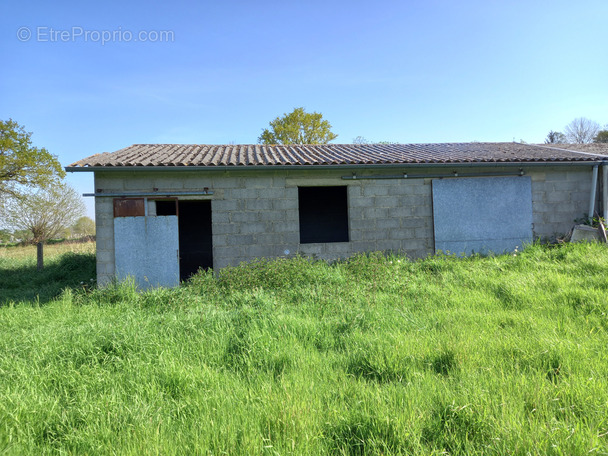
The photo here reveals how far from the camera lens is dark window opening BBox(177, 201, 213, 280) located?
12383 mm

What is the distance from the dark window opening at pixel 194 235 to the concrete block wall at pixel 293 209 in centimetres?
427

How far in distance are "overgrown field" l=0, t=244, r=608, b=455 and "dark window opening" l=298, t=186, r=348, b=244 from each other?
7.04 m

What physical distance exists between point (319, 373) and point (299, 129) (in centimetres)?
2693

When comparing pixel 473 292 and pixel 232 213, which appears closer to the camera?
pixel 473 292

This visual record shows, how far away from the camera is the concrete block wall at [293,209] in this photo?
26.3ft

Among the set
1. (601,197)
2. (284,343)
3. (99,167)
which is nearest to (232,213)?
(99,167)

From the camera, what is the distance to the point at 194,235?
12.6 m

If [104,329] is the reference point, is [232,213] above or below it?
above

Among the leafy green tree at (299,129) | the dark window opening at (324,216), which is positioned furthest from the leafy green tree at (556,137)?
the dark window opening at (324,216)

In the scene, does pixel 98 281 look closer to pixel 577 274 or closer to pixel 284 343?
pixel 284 343

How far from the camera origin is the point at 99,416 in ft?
8.71

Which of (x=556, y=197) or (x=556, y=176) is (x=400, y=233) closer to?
(x=556, y=197)

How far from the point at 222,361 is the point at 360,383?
1415mm

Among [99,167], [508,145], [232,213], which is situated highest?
[508,145]
